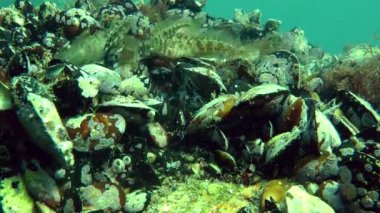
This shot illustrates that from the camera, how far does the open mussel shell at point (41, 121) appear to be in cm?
279

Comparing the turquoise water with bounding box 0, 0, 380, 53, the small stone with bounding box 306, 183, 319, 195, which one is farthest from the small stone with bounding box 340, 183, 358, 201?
the turquoise water with bounding box 0, 0, 380, 53

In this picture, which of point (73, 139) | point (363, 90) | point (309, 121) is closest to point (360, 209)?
point (309, 121)

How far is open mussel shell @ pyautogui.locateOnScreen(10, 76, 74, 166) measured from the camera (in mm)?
2795

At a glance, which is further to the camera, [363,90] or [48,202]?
[363,90]

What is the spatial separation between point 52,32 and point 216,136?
3664 millimetres

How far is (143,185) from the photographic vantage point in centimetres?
344

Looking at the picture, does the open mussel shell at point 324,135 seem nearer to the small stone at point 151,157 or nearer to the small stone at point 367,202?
the small stone at point 367,202

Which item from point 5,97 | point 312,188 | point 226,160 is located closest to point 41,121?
point 5,97

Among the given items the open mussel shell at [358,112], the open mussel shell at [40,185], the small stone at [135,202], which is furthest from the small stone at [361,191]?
the open mussel shell at [40,185]

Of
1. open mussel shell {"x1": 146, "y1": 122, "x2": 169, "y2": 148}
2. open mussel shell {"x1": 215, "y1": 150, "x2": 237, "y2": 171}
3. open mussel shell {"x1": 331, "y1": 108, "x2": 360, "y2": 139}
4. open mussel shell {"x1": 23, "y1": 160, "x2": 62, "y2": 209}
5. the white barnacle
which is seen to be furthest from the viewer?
open mussel shell {"x1": 331, "y1": 108, "x2": 360, "y2": 139}

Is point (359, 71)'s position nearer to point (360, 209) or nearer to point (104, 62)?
point (360, 209)

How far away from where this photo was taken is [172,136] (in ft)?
13.1

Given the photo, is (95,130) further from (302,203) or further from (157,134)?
(302,203)

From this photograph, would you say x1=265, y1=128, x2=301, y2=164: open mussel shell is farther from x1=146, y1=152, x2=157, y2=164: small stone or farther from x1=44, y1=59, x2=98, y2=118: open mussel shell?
x1=44, y1=59, x2=98, y2=118: open mussel shell
